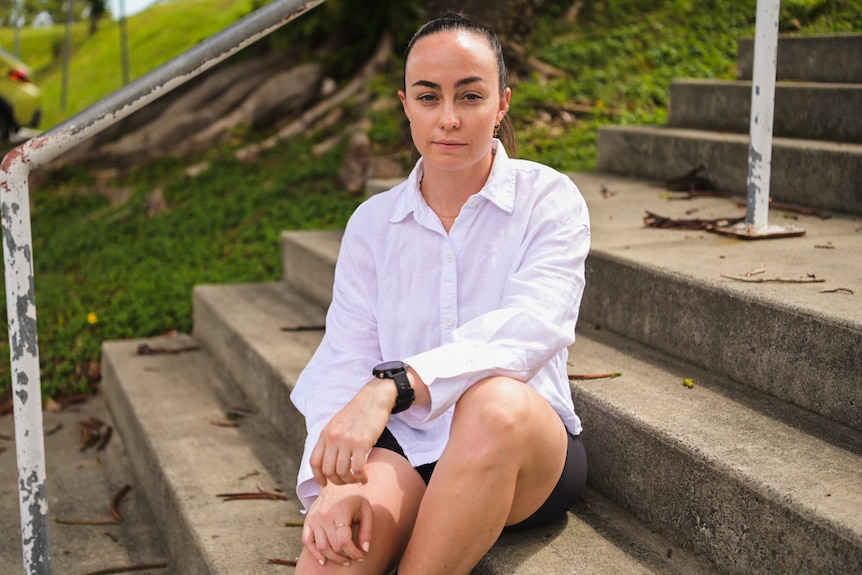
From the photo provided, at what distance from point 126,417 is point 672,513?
2.57 m

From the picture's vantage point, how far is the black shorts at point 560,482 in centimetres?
213

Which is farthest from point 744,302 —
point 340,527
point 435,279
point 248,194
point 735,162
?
point 248,194

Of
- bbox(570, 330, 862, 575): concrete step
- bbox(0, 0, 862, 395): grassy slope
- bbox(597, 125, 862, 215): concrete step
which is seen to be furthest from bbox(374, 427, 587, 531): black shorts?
bbox(0, 0, 862, 395): grassy slope

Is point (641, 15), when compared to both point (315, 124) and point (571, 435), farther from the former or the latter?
point (571, 435)

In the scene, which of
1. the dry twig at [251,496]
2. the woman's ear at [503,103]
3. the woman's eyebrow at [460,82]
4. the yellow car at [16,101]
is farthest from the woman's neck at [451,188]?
the yellow car at [16,101]

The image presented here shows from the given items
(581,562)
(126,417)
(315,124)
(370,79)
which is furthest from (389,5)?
(581,562)

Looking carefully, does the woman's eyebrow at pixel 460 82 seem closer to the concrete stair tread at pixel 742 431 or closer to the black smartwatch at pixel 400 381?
the black smartwatch at pixel 400 381

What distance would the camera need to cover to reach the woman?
1.89m

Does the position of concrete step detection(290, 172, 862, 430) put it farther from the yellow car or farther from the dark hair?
the yellow car

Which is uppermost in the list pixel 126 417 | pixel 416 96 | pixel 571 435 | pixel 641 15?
pixel 641 15

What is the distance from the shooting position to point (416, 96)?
7.01 ft

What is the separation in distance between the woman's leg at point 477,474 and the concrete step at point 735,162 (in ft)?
6.69

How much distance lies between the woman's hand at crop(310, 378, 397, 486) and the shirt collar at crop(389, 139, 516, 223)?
0.50 m

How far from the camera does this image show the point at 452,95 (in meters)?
2.09
